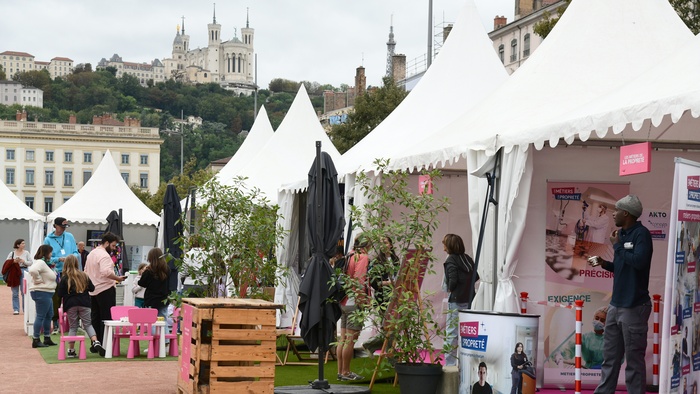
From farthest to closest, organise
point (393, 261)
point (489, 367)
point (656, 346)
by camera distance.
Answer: point (393, 261) → point (656, 346) → point (489, 367)

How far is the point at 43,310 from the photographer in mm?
15711

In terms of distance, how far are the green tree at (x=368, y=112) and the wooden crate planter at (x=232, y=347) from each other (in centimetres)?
2608

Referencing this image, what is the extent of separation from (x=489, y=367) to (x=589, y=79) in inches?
143

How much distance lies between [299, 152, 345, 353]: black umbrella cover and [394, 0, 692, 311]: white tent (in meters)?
1.21

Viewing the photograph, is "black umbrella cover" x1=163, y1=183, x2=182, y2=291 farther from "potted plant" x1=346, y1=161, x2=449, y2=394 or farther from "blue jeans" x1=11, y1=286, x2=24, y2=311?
"potted plant" x1=346, y1=161, x2=449, y2=394

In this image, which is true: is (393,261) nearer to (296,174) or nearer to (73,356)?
(73,356)

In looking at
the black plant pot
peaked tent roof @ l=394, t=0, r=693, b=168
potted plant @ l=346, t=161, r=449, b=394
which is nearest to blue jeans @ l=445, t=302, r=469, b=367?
potted plant @ l=346, t=161, r=449, b=394

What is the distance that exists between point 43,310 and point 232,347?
23.1 ft

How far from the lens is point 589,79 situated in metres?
11.0

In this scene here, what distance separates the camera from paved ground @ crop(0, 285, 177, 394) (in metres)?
11.2

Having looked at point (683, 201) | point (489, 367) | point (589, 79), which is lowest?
point (489, 367)

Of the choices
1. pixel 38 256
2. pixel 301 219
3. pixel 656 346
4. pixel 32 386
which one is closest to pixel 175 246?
pixel 301 219

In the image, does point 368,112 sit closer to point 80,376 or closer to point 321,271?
point 80,376

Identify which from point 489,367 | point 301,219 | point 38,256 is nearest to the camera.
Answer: point 489,367
